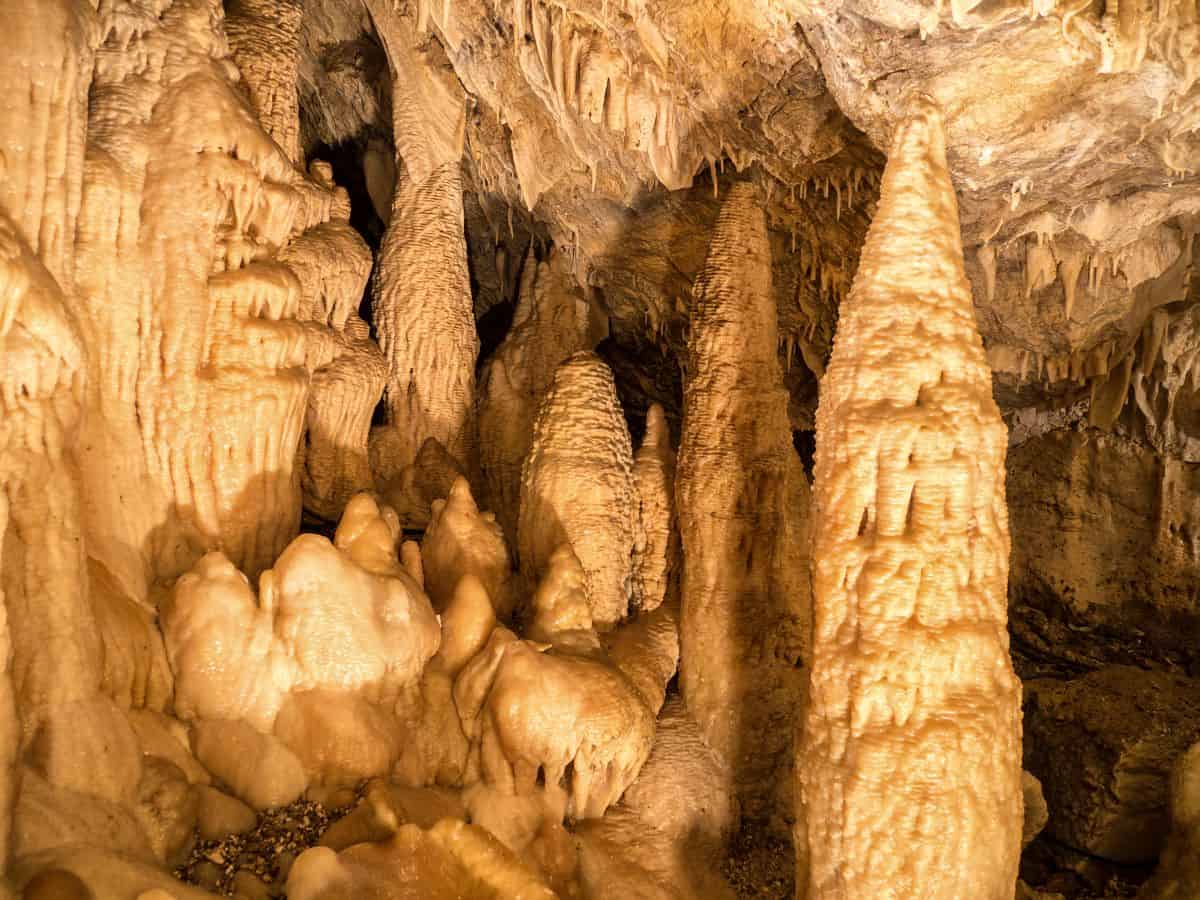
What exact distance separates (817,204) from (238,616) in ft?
16.7

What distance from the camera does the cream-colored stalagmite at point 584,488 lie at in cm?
657

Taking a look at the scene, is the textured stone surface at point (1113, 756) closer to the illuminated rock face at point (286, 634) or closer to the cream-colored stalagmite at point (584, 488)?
the cream-colored stalagmite at point (584, 488)

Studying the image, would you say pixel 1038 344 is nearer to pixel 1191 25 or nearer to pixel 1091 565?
pixel 1091 565

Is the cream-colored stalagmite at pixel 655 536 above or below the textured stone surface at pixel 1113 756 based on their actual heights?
above

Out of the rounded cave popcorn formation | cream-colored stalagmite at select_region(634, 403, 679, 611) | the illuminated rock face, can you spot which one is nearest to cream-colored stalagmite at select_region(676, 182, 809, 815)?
the rounded cave popcorn formation

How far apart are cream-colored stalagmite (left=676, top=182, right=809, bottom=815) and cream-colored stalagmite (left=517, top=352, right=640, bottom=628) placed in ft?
1.48

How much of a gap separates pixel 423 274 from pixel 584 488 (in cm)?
273

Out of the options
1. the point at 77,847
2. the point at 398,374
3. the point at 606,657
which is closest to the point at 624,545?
the point at 606,657

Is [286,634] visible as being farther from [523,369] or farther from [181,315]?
[523,369]

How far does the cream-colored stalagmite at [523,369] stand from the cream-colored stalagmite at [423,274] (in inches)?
8.3

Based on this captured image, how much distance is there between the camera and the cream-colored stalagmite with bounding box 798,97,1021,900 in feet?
13.7

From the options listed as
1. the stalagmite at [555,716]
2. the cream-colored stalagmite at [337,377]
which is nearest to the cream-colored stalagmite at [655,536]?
the stalagmite at [555,716]

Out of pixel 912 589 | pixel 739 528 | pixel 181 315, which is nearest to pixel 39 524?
pixel 181 315

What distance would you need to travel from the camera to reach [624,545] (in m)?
6.81
